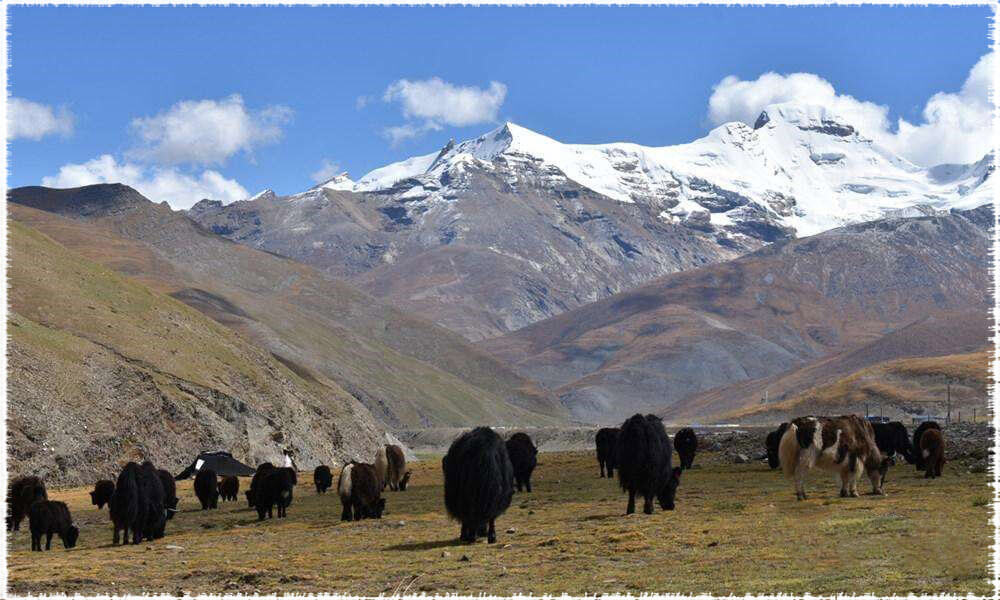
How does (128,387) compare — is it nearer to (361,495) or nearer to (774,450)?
(774,450)

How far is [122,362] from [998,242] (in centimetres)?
7325

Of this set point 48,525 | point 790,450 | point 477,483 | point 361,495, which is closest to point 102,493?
point 48,525

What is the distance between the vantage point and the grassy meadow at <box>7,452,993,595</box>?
58.0 feet

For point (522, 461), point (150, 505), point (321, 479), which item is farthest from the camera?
point (321, 479)

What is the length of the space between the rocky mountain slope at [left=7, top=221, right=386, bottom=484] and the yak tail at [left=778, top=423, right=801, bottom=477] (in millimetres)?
48216

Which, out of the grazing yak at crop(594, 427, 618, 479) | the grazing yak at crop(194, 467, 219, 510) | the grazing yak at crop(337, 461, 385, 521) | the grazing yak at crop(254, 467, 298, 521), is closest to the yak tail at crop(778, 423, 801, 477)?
the grazing yak at crop(337, 461, 385, 521)

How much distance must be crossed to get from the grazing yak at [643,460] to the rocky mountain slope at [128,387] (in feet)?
151

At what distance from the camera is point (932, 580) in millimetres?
16188

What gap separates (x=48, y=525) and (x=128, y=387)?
53.1 metres

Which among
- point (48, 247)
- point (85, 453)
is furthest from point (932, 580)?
point (48, 247)

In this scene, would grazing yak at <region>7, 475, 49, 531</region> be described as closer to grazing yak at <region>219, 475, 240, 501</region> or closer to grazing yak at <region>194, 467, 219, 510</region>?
grazing yak at <region>194, 467, 219, 510</region>

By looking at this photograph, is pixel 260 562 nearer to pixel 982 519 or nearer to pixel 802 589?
pixel 802 589

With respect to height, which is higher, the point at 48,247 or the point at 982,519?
the point at 48,247

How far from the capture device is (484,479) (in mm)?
24734
